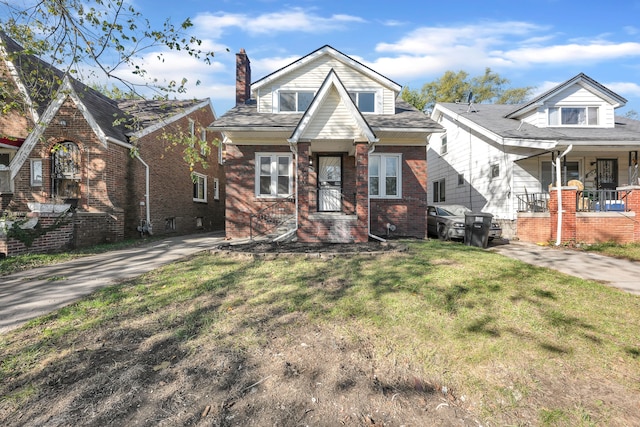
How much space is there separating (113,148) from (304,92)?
828 centimetres

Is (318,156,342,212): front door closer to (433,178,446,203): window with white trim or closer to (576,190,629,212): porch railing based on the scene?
(433,178,446,203): window with white trim

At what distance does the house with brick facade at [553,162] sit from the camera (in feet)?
37.2

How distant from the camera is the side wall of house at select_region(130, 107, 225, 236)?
515 inches

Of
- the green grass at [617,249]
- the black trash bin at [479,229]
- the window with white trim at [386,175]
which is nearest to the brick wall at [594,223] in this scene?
the green grass at [617,249]

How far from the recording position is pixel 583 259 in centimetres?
833

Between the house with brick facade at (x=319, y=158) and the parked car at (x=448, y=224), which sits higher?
the house with brick facade at (x=319, y=158)

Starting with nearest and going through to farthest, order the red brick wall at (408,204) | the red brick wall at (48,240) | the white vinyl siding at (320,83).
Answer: the red brick wall at (48,240), the red brick wall at (408,204), the white vinyl siding at (320,83)

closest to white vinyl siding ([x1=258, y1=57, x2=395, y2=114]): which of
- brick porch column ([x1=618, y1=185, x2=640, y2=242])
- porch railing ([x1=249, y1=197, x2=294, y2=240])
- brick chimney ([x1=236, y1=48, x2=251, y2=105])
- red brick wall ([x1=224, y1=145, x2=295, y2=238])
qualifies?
brick chimney ([x1=236, y1=48, x2=251, y2=105])

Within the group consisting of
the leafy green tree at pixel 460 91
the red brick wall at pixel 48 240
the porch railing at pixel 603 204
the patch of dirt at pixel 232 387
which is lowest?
the patch of dirt at pixel 232 387

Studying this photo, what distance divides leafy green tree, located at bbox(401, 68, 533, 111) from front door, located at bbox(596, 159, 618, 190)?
2091cm

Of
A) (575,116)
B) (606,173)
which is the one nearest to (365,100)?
(575,116)

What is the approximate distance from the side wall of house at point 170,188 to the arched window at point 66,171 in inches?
69.9

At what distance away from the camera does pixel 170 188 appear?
612 inches

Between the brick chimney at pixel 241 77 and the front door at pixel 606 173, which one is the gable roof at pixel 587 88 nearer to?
the front door at pixel 606 173
